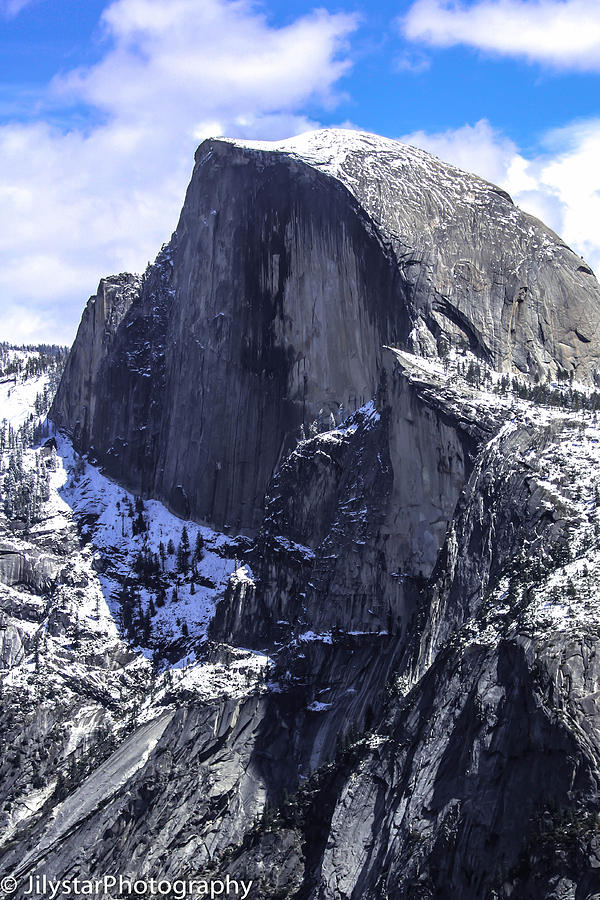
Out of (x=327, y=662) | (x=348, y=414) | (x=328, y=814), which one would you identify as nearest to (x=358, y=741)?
(x=328, y=814)

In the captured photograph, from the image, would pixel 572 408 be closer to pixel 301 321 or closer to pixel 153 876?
pixel 301 321

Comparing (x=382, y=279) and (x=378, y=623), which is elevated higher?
(x=382, y=279)

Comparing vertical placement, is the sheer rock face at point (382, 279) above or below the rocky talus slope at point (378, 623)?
above

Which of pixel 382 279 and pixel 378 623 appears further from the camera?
pixel 382 279

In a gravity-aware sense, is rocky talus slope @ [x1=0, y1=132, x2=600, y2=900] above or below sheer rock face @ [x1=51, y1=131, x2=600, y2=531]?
below

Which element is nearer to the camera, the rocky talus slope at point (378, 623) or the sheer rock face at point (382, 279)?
the rocky talus slope at point (378, 623)

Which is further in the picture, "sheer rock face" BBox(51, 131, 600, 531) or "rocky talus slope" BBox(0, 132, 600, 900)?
"sheer rock face" BBox(51, 131, 600, 531)

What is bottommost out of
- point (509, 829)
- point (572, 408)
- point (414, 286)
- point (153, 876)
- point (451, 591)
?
point (153, 876)

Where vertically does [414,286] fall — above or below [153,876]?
above
